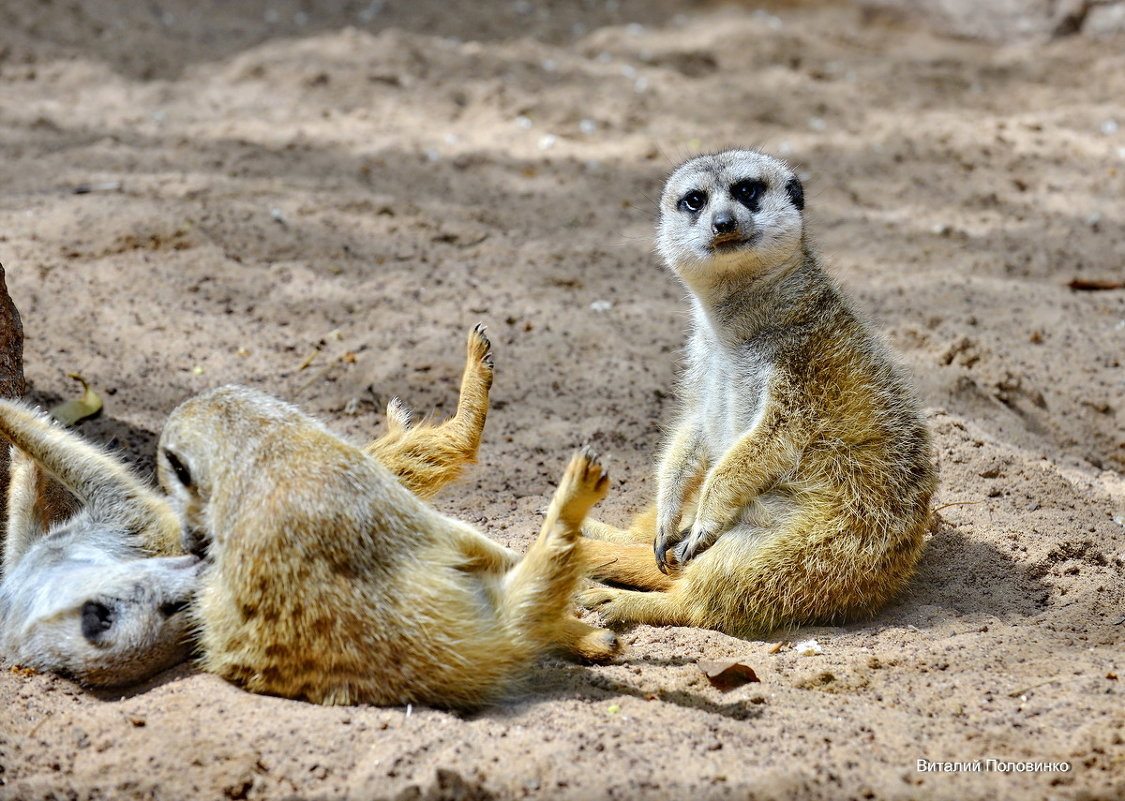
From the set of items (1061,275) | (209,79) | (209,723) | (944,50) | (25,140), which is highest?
(944,50)

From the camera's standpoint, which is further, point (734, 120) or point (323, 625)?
point (734, 120)

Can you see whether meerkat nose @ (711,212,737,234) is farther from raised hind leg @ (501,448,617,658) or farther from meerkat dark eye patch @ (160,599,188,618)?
meerkat dark eye patch @ (160,599,188,618)

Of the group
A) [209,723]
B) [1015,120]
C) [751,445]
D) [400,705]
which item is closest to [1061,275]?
[1015,120]

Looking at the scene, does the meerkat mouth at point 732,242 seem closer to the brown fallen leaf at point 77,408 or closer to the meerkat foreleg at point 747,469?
the meerkat foreleg at point 747,469

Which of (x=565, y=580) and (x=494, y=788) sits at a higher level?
(x=565, y=580)

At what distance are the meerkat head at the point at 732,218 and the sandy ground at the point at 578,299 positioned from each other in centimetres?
93

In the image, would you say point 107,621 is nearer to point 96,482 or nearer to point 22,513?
point 96,482

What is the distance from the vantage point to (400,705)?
2.61m

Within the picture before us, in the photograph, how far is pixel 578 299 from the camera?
5184 millimetres

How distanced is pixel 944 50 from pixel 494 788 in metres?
7.76

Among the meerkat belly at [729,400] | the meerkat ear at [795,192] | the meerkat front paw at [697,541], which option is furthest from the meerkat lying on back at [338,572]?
the meerkat ear at [795,192]

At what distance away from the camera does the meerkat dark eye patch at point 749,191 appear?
11.9 ft

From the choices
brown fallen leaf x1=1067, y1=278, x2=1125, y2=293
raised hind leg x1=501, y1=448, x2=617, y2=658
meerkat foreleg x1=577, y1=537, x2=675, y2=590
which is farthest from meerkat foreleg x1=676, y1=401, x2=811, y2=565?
brown fallen leaf x1=1067, y1=278, x2=1125, y2=293

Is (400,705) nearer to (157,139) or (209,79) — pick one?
(157,139)
